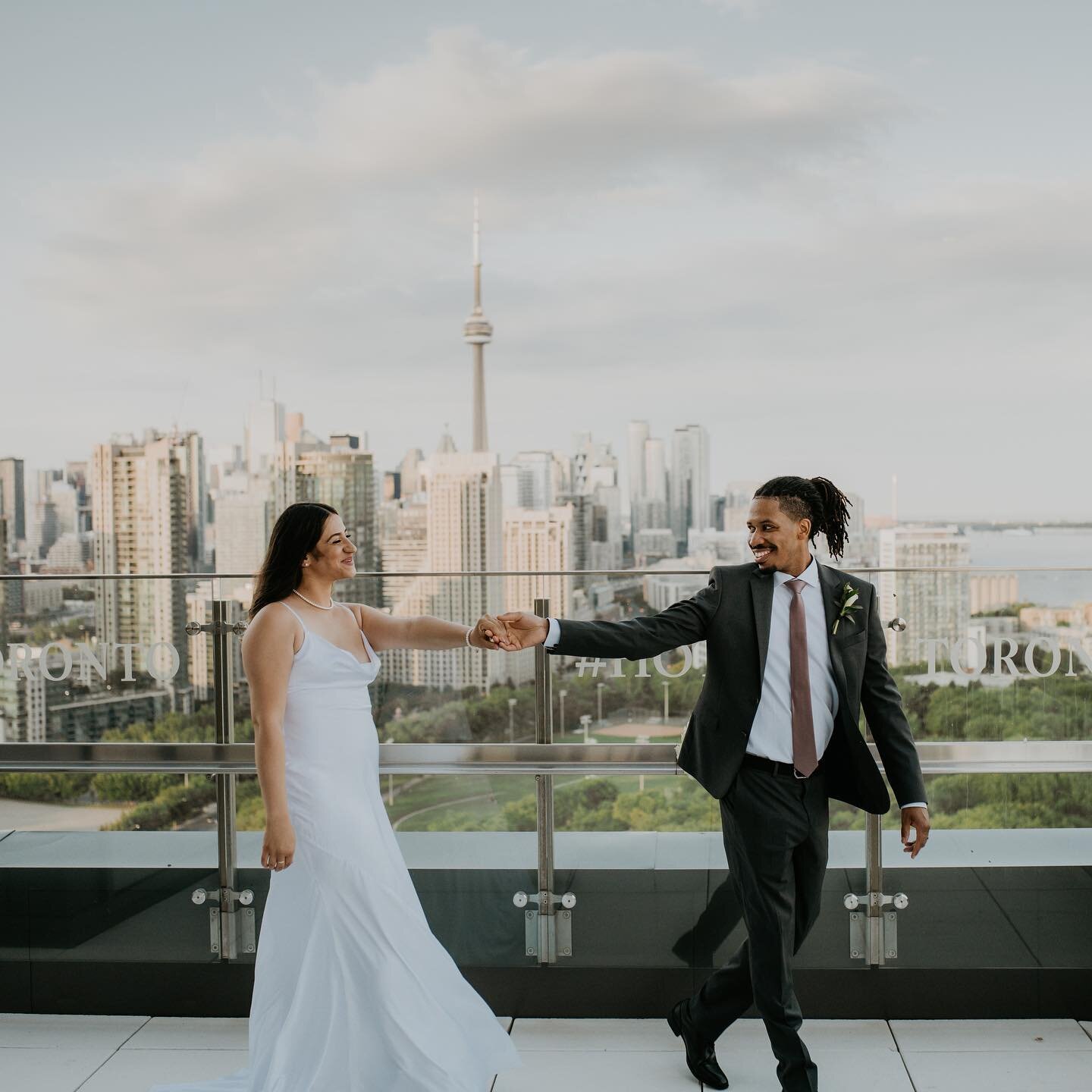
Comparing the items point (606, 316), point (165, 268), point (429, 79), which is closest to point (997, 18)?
point (429, 79)

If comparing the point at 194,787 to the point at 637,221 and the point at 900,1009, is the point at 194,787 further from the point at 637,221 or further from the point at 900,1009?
the point at 637,221

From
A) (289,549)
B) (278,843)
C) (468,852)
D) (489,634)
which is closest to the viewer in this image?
(278,843)

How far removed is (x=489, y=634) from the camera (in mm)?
3061

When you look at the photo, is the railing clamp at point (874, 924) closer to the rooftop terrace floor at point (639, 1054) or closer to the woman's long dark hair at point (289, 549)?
the rooftop terrace floor at point (639, 1054)

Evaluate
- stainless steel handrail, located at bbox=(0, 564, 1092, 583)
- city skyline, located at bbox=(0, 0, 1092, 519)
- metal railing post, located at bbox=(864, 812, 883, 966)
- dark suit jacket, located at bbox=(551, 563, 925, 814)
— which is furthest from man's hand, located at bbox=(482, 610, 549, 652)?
city skyline, located at bbox=(0, 0, 1092, 519)

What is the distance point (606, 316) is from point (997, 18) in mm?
27867

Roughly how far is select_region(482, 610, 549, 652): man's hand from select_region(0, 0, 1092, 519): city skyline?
141 feet

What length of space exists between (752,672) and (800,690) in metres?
0.13

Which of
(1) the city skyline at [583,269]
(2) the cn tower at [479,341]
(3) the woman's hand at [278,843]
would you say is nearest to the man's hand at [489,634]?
(3) the woman's hand at [278,843]

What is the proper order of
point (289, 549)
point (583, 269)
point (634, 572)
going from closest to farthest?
point (289, 549)
point (634, 572)
point (583, 269)

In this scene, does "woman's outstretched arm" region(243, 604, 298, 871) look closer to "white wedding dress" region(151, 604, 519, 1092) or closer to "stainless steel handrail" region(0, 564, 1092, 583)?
"white wedding dress" region(151, 604, 519, 1092)

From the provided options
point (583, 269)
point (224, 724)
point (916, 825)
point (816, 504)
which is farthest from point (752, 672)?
point (583, 269)

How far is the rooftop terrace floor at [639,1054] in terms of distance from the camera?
10.2ft

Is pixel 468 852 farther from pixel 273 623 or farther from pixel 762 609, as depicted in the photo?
pixel 762 609
